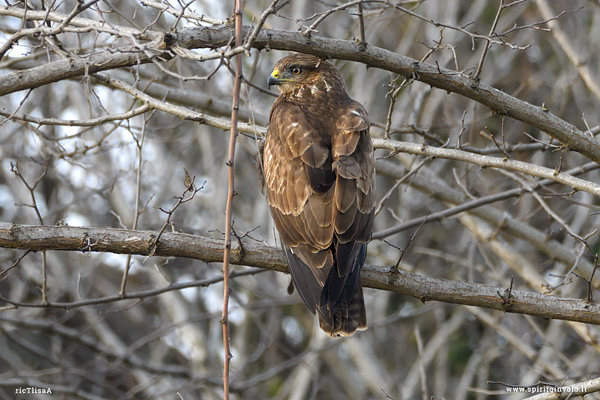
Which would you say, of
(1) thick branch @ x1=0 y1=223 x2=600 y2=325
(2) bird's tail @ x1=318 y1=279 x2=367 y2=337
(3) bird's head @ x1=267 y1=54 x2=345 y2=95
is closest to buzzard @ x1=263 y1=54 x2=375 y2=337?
(2) bird's tail @ x1=318 y1=279 x2=367 y2=337

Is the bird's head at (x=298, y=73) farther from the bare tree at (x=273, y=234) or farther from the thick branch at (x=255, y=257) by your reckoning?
the thick branch at (x=255, y=257)

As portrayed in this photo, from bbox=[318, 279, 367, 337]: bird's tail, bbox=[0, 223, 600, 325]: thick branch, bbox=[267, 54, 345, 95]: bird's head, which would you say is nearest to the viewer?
bbox=[0, 223, 600, 325]: thick branch

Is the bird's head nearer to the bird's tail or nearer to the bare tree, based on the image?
the bare tree

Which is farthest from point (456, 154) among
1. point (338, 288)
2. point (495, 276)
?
point (495, 276)

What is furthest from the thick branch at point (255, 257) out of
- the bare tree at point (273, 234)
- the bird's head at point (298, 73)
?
the bird's head at point (298, 73)

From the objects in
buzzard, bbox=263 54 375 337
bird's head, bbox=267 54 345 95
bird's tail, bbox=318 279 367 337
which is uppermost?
bird's head, bbox=267 54 345 95

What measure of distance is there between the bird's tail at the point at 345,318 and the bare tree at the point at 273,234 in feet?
0.56

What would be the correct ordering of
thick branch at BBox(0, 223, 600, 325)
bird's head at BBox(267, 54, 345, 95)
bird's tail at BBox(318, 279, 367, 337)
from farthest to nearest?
bird's head at BBox(267, 54, 345, 95), bird's tail at BBox(318, 279, 367, 337), thick branch at BBox(0, 223, 600, 325)

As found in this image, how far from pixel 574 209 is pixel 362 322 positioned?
22.6ft

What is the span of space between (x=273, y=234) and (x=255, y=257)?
1.03 m

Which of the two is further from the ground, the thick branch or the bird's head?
the bird's head

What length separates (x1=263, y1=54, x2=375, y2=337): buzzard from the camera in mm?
4059

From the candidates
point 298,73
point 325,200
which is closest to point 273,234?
point 325,200

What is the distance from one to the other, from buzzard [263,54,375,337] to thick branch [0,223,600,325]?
0.18m
